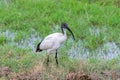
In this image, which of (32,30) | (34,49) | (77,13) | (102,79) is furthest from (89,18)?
(102,79)

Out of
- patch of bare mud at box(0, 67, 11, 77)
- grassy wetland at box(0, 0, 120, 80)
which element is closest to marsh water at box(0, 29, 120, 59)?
grassy wetland at box(0, 0, 120, 80)

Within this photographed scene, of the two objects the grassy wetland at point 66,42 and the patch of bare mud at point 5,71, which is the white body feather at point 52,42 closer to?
the grassy wetland at point 66,42

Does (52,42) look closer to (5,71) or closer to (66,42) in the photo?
(5,71)

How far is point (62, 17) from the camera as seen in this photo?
10445 mm

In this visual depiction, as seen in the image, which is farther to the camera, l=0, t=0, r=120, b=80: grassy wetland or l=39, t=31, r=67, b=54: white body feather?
l=39, t=31, r=67, b=54: white body feather

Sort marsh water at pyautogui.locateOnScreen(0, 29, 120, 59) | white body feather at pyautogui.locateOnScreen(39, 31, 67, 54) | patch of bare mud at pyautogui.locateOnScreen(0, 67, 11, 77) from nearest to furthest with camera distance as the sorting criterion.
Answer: patch of bare mud at pyautogui.locateOnScreen(0, 67, 11, 77)
white body feather at pyautogui.locateOnScreen(39, 31, 67, 54)
marsh water at pyautogui.locateOnScreen(0, 29, 120, 59)

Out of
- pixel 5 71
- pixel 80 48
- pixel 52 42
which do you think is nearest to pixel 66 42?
pixel 80 48

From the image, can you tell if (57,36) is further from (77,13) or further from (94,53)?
(77,13)

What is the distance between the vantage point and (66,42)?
29.5 ft

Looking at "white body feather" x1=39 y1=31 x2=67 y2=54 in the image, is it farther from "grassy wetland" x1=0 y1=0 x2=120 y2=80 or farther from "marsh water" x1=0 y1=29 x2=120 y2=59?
"marsh water" x1=0 y1=29 x2=120 y2=59

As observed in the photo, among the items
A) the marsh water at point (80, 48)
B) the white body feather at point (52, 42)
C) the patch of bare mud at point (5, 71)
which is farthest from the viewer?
the marsh water at point (80, 48)

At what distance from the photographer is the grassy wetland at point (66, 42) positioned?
7.19 metres

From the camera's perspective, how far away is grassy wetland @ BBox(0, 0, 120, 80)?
7188 mm

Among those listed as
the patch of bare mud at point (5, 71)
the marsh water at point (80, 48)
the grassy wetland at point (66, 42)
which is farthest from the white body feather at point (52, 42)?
the patch of bare mud at point (5, 71)
